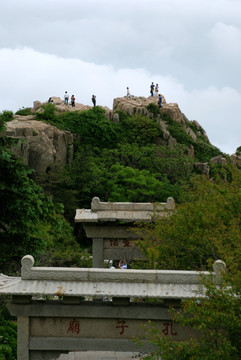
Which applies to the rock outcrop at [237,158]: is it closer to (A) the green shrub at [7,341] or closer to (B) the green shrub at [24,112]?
(B) the green shrub at [24,112]

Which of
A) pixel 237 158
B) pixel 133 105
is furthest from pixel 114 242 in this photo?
pixel 237 158

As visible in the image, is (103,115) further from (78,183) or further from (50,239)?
(50,239)

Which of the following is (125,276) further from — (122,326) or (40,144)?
(40,144)

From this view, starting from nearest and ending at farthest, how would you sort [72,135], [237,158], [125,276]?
[125,276] < [72,135] < [237,158]

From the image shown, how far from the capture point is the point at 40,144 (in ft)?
156

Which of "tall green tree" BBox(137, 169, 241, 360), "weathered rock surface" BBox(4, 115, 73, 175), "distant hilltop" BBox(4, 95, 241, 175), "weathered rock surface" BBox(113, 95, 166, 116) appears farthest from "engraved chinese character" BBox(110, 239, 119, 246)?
"weathered rock surface" BBox(113, 95, 166, 116)

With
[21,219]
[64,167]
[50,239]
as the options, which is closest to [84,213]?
[21,219]

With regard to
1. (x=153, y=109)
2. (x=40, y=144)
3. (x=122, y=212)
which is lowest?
(x=122, y=212)

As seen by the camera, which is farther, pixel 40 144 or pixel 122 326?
pixel 40 144

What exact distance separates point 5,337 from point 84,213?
20.0ft

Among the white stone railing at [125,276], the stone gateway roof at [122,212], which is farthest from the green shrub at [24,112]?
the white stone railing at [125,276]

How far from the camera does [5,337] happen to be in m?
16.0

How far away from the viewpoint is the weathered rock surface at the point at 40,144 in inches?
1850

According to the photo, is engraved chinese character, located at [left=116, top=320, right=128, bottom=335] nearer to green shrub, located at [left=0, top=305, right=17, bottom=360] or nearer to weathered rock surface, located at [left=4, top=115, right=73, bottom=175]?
green shrub, located at [left=0, top=305, right=17, bottom=360]
